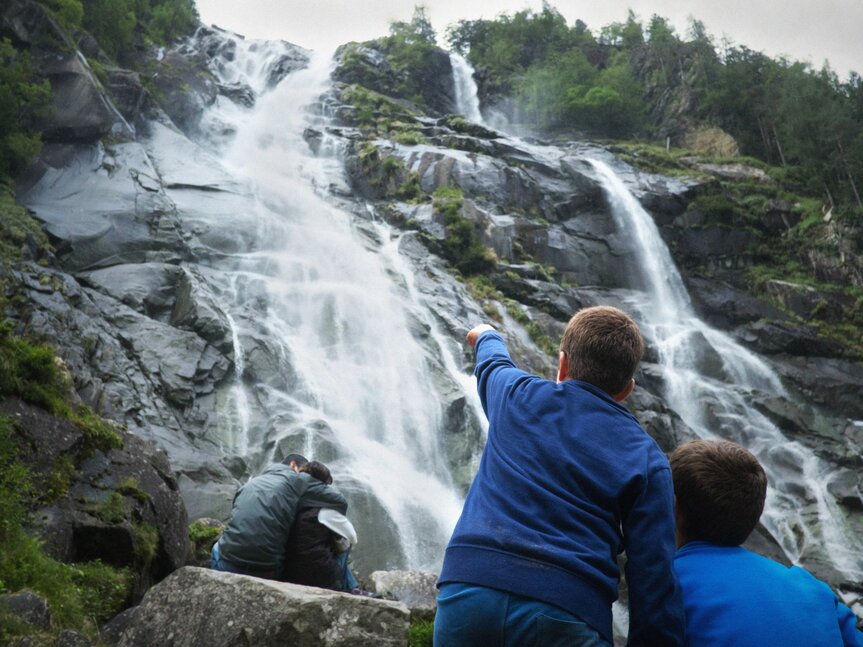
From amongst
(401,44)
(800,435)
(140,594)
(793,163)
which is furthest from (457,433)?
(401,44)

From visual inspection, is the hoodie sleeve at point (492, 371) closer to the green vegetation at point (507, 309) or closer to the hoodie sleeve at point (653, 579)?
the hoodie sleeve at point (653, 579)

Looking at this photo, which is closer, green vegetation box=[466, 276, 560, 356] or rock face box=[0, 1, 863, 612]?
rock face box=[0, 1, 863, 612]

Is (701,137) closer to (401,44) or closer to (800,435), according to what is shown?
(401,44)

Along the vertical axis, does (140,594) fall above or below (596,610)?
below

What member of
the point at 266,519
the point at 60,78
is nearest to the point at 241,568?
the point at 266,519

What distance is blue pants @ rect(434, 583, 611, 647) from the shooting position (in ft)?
6.87

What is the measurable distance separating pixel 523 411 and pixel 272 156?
26642 millimetres

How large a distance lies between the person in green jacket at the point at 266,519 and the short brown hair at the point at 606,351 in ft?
10.2

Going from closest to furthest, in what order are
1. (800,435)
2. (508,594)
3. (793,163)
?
(508,594) → (800,435) → (793,163)

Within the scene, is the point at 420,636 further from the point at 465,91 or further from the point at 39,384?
the point at 465,91

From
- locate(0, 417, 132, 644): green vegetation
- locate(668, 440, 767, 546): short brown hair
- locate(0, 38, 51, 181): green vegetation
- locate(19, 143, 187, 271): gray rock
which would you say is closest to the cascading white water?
locate(19, 143, 187, 271): gray rock

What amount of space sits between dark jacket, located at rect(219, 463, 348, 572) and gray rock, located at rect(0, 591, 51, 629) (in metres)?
1.34

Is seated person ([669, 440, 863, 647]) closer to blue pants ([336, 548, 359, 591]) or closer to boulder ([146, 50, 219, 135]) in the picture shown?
blue pants ([336, 548, 359, 591])

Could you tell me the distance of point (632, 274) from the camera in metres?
25.9
